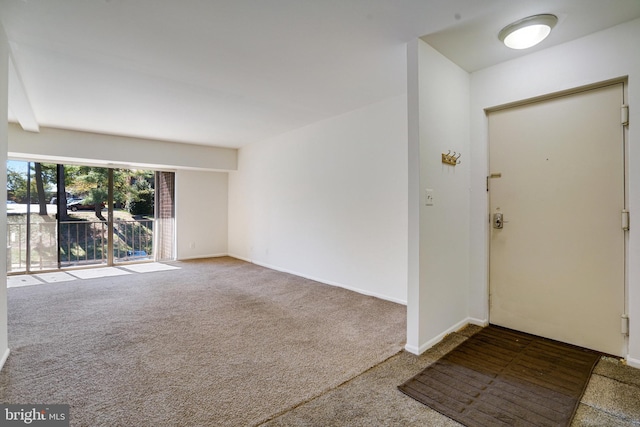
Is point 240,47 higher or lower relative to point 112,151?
higher

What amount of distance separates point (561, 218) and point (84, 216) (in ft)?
23.0

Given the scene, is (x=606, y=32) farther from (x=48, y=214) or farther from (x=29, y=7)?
(x=48, y=214)

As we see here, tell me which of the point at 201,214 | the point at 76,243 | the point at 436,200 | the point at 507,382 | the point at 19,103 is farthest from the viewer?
the point at 201,214

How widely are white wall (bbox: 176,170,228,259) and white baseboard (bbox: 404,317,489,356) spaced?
17.9 ft

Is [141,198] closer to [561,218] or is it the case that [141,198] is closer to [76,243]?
[76,243]

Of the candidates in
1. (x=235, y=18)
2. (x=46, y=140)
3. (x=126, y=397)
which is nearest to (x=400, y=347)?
(x=126, y=397)

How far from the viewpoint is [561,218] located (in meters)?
2.42

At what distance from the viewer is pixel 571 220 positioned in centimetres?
237

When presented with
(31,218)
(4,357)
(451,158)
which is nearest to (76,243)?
(31,218)

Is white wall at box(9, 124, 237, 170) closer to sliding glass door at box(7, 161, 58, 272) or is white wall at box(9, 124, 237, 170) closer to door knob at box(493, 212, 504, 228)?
sliding glass door at box(7, 161, 58, 272)

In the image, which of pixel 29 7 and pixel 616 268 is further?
pixel 616 268

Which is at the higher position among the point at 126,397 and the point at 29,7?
the point at 29,7

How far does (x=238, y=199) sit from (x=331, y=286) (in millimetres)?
3335

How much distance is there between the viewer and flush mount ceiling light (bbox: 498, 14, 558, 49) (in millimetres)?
1998
